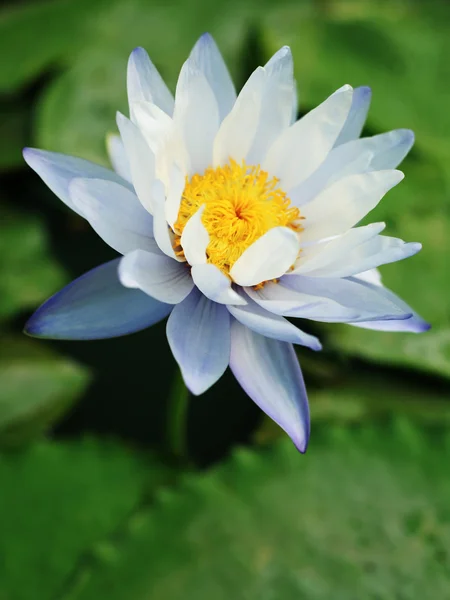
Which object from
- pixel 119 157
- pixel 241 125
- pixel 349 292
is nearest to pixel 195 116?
pixel 241 125

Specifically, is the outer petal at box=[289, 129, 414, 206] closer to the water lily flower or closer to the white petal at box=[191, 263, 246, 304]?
the water lily flower

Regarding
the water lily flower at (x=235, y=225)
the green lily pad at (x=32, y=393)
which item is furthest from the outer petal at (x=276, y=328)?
the green lily pad at (x=32, y=393)

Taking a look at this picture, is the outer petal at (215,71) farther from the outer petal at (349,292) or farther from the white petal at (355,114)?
the outer petal at (349,292)

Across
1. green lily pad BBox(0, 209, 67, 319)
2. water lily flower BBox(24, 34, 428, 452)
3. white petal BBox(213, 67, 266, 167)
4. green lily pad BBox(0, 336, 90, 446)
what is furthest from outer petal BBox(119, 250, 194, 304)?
green lily pad BBox(0, 209, 67, 319)

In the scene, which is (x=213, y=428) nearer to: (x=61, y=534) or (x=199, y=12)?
(x=61, y=534)

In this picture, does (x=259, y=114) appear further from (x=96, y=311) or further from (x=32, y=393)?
(x=32, y=393)
